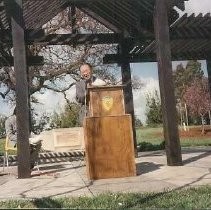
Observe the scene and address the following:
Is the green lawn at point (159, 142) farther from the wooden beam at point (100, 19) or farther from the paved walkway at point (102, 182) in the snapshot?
the paved walkway at point (102, 182)

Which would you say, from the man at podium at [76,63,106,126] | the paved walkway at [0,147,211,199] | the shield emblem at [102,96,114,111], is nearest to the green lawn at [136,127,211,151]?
the paved walkway at [0,147,211,199]

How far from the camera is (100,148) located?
28.3 ft

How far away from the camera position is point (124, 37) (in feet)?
45.8

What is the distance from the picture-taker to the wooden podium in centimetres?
860

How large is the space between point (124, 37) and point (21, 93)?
5.03 meters

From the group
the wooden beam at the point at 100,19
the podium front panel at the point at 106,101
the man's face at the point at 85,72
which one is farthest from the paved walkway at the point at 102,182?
the wooden beam at the point at 100,19

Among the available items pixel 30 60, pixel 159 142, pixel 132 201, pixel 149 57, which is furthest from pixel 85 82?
pixel 159 142

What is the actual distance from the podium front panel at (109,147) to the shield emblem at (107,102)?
0.17m

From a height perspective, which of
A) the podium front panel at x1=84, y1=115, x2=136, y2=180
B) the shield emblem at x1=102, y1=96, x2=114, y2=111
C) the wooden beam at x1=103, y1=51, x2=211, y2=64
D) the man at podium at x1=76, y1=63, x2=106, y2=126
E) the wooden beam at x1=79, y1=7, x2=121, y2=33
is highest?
the wooden beam at x1=79, y1=7, x2=121, y2=33

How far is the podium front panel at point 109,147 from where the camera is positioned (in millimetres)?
8586

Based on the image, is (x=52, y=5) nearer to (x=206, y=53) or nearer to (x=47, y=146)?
(x=206, y=53)

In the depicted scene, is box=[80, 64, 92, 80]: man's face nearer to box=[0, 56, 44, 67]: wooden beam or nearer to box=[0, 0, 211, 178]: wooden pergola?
box=[0, 0, 211, 178]: wooden pergola

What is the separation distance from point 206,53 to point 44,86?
1668cm

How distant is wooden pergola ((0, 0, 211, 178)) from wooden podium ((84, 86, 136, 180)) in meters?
1.54
